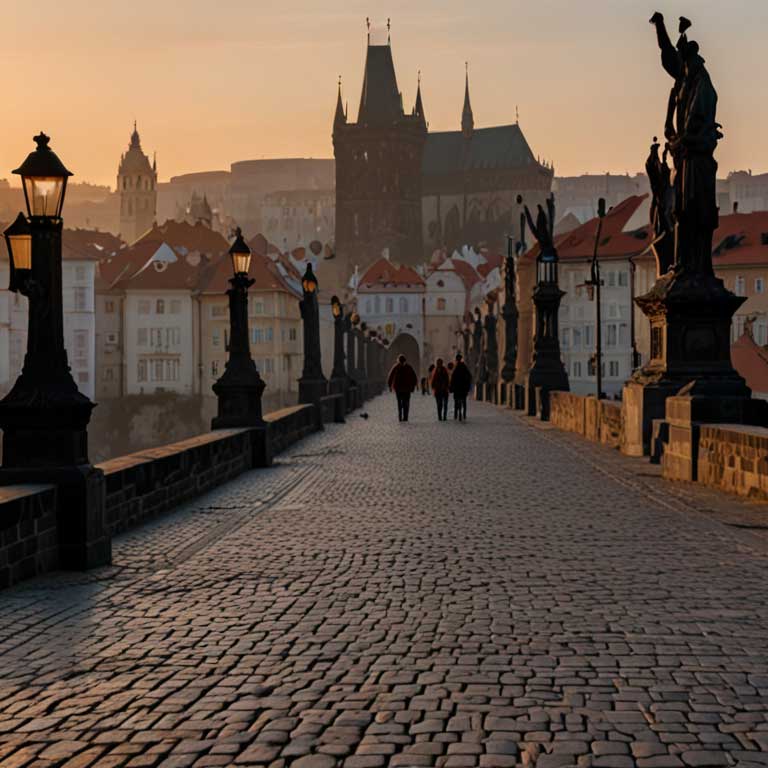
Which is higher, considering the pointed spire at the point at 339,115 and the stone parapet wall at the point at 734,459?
the pointed spire at the point at 339,115

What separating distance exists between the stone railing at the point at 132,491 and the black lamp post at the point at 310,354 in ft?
33.1

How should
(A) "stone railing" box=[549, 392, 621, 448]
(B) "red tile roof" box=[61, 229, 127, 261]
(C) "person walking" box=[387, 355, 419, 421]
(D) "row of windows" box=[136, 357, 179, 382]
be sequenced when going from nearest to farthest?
(A) "stone railing" box=[549, 392, 621, 448] < (C) "person walking" box=[387, 355, 419, 421] < (D) "row of windows" box=[136, 357, 179, 382] < (B) "red tile roof" box=[61, 229, 127, 261]

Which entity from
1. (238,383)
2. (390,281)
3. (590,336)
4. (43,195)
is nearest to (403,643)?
(43,195)

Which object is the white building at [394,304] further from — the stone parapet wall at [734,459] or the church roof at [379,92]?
the stone parapet wall at [734,459]

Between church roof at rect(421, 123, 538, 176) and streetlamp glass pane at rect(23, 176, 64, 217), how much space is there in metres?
176

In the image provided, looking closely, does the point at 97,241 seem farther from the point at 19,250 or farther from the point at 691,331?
the point at 19,250

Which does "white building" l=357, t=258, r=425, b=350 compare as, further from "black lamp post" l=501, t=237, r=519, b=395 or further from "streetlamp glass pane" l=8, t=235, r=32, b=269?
"streetlamp glass pane" l=8, t=235, r=32, b=269

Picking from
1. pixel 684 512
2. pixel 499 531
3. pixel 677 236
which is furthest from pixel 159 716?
pixel 677 236

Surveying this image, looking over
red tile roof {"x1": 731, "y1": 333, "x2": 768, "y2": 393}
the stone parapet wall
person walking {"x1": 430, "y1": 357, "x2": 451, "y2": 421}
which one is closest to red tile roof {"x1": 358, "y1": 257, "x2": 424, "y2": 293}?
red tile roof {"x1": 731, "y1": 333, "x2": 768, "y2": 393}

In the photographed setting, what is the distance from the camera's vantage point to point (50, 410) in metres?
10.1

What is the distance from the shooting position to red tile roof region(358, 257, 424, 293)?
136375 mm

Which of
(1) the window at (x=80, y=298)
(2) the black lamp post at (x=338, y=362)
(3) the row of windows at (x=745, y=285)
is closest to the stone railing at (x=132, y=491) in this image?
(2) the black lamp post at (x=338, y=362)

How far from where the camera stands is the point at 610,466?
19.6 m

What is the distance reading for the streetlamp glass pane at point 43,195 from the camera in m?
10.4
